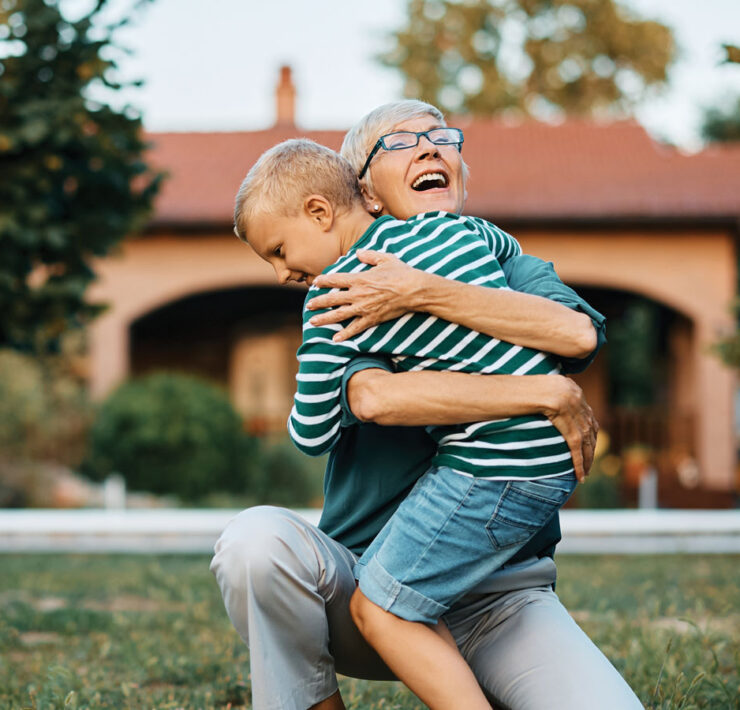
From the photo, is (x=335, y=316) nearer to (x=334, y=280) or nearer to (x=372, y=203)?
(x=334, y=280)

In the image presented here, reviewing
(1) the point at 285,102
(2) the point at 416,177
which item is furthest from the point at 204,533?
(1) the point at 285,102

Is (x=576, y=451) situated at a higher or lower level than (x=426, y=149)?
lower

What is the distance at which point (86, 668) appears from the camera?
13.5ft

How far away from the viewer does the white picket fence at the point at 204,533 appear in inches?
388

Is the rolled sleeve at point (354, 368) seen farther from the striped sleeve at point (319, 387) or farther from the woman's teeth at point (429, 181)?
the woman's teeth at point (429, 181)

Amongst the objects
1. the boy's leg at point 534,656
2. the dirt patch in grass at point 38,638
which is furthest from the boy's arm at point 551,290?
the dirt patch in grass at point 38,638

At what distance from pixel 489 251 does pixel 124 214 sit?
5.65 metres

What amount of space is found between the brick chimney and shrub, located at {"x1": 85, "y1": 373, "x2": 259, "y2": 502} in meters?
7.58

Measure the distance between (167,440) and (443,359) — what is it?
11.5m

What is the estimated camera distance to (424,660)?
7.32ft

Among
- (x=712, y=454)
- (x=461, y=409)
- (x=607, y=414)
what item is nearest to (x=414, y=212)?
(x=461, y=409)

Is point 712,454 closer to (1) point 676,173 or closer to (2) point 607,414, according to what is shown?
(2) point 607,414

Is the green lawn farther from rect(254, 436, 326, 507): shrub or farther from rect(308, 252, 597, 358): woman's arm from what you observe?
rect(254, 436, 326, 507): shrub

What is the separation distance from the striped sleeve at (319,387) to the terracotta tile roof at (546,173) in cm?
1364
